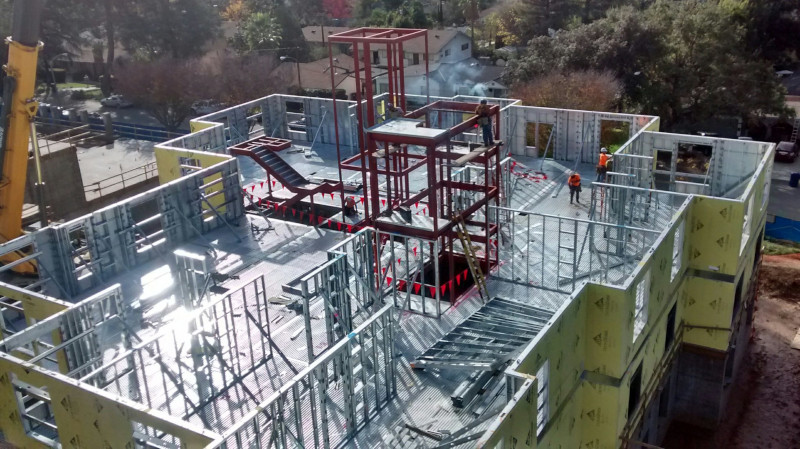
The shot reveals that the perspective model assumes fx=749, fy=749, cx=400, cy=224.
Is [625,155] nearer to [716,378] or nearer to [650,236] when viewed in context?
[650,236]

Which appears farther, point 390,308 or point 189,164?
point 189,164

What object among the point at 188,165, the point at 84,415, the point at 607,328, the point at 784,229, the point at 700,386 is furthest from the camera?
the point at 784,229

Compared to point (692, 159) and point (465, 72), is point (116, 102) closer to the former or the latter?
point (465, 72)

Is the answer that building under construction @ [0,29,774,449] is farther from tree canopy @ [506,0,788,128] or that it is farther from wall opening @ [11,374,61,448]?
tree canopy @ [506,0,788,128]

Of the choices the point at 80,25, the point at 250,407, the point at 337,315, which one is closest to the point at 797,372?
the point at 337,315

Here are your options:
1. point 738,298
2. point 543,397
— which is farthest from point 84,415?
point 738,298

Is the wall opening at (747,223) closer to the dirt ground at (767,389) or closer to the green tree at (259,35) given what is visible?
the dirt ground at (767,389)

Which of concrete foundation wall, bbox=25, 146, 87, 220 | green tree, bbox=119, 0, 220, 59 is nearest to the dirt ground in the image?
concrete foundation wall, bbox=25, 146, 87, 220
